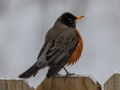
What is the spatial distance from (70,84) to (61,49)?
166 cm

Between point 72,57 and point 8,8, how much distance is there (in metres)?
2.92

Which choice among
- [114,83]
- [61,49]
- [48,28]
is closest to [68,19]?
[61,49]

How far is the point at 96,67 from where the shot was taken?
22.5 ft

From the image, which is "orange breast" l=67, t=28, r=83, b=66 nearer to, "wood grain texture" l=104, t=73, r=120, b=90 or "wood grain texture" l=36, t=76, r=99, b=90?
"wood grain texture" l=36, t=76, r=99, b=90

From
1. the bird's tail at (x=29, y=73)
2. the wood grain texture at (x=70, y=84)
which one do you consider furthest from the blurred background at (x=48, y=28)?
the wood grain texture at (x=70, y=84)

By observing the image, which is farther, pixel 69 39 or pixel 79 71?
pixel 79 71

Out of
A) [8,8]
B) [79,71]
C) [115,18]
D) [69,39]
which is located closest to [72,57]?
[69,39]

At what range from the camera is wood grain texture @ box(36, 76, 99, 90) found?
3443 mm

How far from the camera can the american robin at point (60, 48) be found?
4629 millimetres

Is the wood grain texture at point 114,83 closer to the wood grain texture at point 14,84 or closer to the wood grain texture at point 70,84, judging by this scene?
the wood grain texture at point 70,84

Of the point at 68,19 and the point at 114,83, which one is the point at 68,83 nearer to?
the point at 114,83

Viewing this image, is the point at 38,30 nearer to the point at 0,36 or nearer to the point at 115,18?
the point at 0,36

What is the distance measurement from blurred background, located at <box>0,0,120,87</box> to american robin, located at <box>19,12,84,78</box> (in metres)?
1.10

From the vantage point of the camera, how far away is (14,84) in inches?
129
